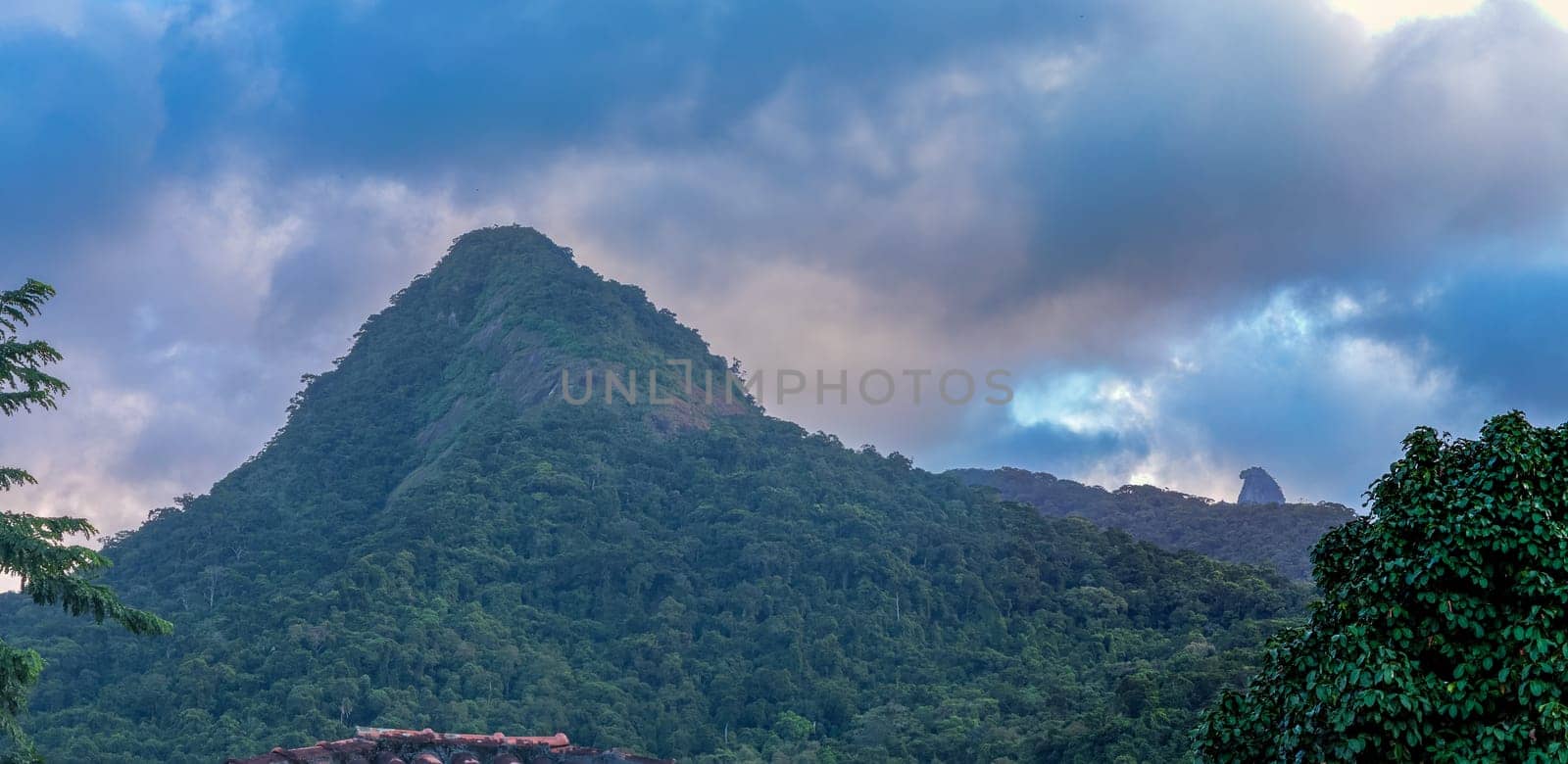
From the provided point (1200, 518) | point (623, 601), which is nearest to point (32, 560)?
point (623, 601)

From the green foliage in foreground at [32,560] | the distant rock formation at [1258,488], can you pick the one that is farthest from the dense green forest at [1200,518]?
the green foliage in foreground at [32,560]

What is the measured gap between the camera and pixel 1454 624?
7.96 metres

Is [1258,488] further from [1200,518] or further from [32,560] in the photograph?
[32,560]

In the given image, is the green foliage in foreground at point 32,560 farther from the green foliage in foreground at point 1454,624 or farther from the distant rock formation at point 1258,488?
the distant rock formation at point 1258,488

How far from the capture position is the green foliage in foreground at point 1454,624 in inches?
301

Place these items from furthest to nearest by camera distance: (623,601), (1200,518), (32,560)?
(1200,518)
(623,601)
(32,560)

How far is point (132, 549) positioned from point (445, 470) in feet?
44.4

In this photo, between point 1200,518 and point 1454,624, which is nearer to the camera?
point 1454,624

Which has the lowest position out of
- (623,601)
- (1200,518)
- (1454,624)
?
(1454,624)

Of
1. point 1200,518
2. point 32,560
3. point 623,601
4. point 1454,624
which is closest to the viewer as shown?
point 1454,624

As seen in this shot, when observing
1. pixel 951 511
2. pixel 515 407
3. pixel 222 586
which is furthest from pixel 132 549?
pixel 951 511

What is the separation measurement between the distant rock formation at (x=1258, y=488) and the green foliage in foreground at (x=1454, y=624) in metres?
81.1

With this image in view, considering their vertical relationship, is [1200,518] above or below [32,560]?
above

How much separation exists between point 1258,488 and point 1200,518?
15697 mm
